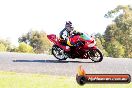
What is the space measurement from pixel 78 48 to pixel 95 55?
0.50 meters

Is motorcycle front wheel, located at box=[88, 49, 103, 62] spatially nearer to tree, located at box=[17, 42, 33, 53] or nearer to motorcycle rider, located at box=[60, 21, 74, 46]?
motorcycle rider, located at box=[60, 21, 74, 46]

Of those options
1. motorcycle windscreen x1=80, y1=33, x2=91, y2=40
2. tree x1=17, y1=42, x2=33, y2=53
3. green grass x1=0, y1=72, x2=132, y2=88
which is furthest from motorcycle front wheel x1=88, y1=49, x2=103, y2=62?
green grass x1=0, y1=72, x2=132, y2=88

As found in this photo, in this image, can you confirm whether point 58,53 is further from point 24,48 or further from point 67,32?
point 67,32

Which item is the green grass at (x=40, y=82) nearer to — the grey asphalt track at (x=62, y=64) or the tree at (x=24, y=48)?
the grey asphalt track at (x=62, y=64)

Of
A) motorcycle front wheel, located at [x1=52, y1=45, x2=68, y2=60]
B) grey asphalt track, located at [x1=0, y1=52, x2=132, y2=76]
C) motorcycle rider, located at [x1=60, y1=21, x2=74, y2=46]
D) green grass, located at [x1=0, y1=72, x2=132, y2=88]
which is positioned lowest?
green grass, located at [x1=0, y1=72, x2=132, y2=88]

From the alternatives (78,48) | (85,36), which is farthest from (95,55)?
(85,36)

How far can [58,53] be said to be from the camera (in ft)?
32.9

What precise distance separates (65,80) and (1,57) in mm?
2735

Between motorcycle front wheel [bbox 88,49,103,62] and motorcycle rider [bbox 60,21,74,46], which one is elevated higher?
motorcycle rider [bbox 60,21,74,46]

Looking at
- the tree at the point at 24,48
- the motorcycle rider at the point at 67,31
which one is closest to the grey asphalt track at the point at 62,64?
the tree at the point at 24,48

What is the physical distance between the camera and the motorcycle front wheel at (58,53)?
9.89 m

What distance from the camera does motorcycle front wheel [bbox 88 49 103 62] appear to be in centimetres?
938

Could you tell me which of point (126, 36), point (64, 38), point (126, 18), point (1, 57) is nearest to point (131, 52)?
point (126, 36)

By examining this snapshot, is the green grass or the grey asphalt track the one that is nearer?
the grey asphalt track
